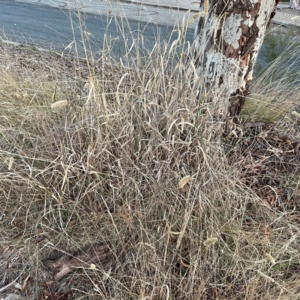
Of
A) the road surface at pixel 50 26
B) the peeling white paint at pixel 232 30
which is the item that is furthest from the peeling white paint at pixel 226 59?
the road surface at pixel 50 26

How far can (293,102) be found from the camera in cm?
312

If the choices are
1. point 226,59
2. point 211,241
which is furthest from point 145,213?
point 226,59

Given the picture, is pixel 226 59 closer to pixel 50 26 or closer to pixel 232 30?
pixel 232 30

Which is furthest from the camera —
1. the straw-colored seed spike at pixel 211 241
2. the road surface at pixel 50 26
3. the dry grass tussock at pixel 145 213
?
the road surface at pixel 50 26

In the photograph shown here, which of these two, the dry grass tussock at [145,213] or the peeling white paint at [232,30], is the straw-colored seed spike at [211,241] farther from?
the peeling white paint at [232,30]

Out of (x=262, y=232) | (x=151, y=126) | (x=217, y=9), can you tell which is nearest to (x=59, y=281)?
(x=151, y=126)

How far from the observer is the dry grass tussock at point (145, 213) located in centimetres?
188

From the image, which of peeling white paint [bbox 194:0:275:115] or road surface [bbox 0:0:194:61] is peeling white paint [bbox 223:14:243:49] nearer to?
peeling white paint [bbox 194:0:275:115]

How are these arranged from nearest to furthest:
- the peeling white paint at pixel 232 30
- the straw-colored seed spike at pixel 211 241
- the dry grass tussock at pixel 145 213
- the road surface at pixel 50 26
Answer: the straw-colored seed spike at pixel 211 241, the dry grass tussock at pixel 145 213, the peeling white paint at pixel 232 30, the road surface at pixel 50 26

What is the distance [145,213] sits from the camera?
1988 mm

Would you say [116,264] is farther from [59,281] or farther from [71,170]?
[71,170]

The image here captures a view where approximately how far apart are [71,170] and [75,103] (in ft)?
2.06

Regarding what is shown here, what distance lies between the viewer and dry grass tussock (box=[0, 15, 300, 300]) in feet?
6.16

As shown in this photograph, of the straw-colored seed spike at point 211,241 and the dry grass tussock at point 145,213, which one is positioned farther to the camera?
the dry grass tussock at point 145,213
